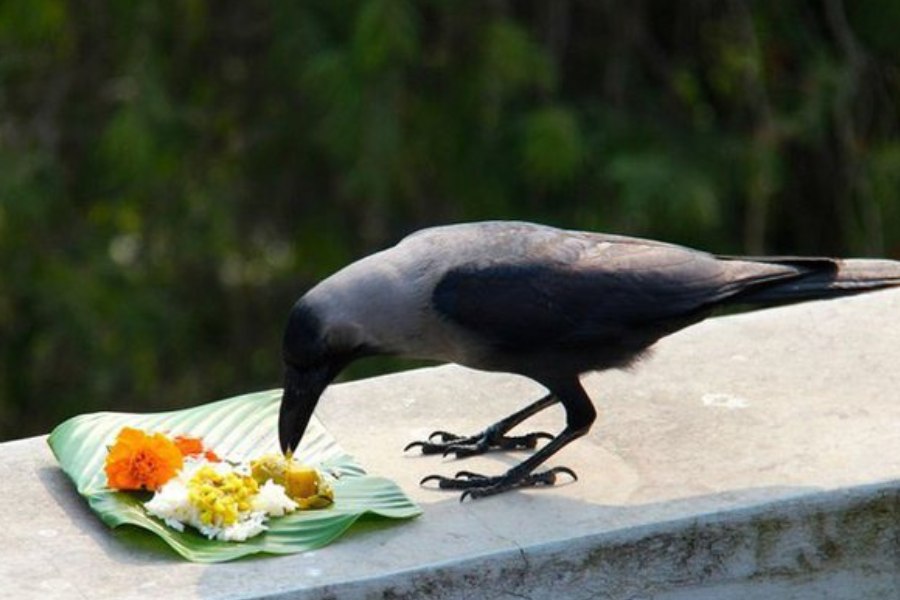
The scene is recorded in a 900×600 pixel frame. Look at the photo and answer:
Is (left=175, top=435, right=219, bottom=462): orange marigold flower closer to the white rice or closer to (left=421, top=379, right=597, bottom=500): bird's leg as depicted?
the white rice

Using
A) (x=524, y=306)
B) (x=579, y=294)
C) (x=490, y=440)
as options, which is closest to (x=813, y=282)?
(x=579, y=294)

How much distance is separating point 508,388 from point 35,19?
3.73 m

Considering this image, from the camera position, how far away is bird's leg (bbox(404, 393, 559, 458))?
560cm

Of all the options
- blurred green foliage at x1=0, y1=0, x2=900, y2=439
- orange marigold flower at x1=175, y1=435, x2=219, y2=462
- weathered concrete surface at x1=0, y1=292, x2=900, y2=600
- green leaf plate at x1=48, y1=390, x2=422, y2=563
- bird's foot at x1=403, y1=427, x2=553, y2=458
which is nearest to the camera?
weathered concrete surface at x1=0, y1=292, x2=900, y2=600

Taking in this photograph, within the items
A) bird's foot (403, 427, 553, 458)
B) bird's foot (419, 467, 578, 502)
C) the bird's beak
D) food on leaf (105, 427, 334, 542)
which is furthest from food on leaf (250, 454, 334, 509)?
bird's foot (403, 427, 553, 458)

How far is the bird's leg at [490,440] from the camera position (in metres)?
5.60

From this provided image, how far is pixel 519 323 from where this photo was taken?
531 cm

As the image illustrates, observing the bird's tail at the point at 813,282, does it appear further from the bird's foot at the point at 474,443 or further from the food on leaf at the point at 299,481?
the food on leaf at the point at 299,481

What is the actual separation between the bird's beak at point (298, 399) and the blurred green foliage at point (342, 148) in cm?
334

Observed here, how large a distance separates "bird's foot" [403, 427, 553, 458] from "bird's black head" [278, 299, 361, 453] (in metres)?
0.39

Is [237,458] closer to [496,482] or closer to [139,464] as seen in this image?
[139,464]

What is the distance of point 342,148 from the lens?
345 inches

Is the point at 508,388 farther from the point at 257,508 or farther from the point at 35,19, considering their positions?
the point at 35,19

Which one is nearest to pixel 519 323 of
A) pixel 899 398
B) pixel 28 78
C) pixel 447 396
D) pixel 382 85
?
pixel 447 396
